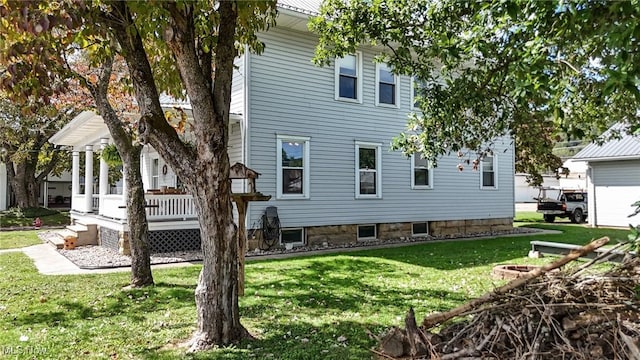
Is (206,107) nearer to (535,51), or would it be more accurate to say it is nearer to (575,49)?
(535,51)

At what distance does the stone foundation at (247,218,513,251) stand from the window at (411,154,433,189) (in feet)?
4.19

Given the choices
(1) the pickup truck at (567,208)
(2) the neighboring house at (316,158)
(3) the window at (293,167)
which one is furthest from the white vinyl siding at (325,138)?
(1) the pickup truck at (567,208)

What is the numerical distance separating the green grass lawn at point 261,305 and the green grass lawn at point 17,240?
4355 mm

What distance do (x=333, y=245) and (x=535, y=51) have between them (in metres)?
9.01

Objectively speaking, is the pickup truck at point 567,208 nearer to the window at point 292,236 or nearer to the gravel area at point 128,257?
the gravel area at point 128,257

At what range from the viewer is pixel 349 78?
42.8 feet

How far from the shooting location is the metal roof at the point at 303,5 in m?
11.1

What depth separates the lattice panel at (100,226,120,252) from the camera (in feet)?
37.3

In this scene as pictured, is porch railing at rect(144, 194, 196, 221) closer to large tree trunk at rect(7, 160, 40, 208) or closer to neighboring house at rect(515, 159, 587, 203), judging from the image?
large tree trunk at rect(7, 160, 40, 208)

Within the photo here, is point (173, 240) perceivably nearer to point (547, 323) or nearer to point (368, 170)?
point (368, 170)

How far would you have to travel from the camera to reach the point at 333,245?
12.4 m

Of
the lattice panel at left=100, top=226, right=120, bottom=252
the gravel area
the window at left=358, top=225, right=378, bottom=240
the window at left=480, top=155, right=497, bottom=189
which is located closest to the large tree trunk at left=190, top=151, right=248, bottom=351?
the gravel area

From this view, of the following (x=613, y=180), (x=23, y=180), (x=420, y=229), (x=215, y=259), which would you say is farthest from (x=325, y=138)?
(x=23, y=180)

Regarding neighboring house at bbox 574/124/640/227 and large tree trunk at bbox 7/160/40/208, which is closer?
neighboring house at bbox 574/124/640/227
